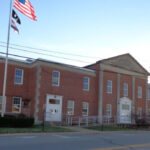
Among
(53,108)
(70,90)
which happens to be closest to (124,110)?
(70,90)

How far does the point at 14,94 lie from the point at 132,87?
17.8 metres

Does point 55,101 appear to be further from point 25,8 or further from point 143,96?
point 143,96

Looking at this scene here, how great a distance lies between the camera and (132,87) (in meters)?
34.5

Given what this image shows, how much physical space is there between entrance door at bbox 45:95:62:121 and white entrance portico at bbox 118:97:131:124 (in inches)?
371

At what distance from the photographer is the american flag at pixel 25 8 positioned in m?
20.4

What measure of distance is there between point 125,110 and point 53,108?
12.1 m

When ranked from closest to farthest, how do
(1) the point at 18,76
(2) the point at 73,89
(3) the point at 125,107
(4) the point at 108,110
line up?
(1) the point at 18,76
(2) the point at 73,89
(4) the point at 108,110
(3) the point at 125,107

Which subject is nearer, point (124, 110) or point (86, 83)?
point (86, 83)

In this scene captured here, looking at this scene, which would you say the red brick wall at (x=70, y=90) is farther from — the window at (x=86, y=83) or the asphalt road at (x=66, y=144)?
the asphalt road at (x=66, y=144)

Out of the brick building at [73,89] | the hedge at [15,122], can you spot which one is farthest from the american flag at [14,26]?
the hedge at [15,122]

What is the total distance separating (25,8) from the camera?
2070 centimetres

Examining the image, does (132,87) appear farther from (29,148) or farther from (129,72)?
(29,148)

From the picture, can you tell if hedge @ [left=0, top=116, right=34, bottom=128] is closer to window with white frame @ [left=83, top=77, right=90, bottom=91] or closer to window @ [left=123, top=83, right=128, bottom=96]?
window with white frame @ [left=83, top=77, right=90, bottom=91]

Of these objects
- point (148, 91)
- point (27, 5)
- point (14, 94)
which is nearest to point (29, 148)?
point (27, 5)
